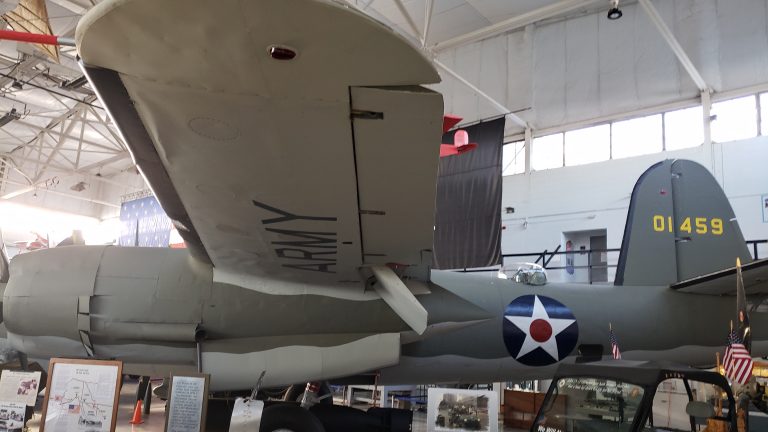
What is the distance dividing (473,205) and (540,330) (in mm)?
10948

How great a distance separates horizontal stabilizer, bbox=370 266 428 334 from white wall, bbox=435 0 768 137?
489 inches

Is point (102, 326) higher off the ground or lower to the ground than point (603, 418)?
higher

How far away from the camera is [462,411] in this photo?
4.26m

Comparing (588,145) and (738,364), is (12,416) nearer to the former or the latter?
(738,364)

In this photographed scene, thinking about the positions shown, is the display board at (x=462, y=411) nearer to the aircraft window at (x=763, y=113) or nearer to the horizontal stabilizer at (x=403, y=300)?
the horizontal stabilizer at (x=403, y=300)

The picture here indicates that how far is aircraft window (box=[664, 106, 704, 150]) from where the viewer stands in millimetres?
14734

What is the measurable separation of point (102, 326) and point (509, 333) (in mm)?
4064

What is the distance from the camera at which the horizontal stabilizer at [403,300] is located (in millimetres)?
4535

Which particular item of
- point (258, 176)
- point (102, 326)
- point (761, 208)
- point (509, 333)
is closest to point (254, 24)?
point (258, 176)

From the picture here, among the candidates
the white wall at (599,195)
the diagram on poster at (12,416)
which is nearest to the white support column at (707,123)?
the white wall at (599,195)

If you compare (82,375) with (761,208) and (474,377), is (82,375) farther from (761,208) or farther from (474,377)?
(761,208)

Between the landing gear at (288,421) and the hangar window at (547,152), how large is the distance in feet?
46.9

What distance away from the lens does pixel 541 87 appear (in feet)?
56.6

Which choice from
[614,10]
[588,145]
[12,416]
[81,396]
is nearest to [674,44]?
[614,10]
